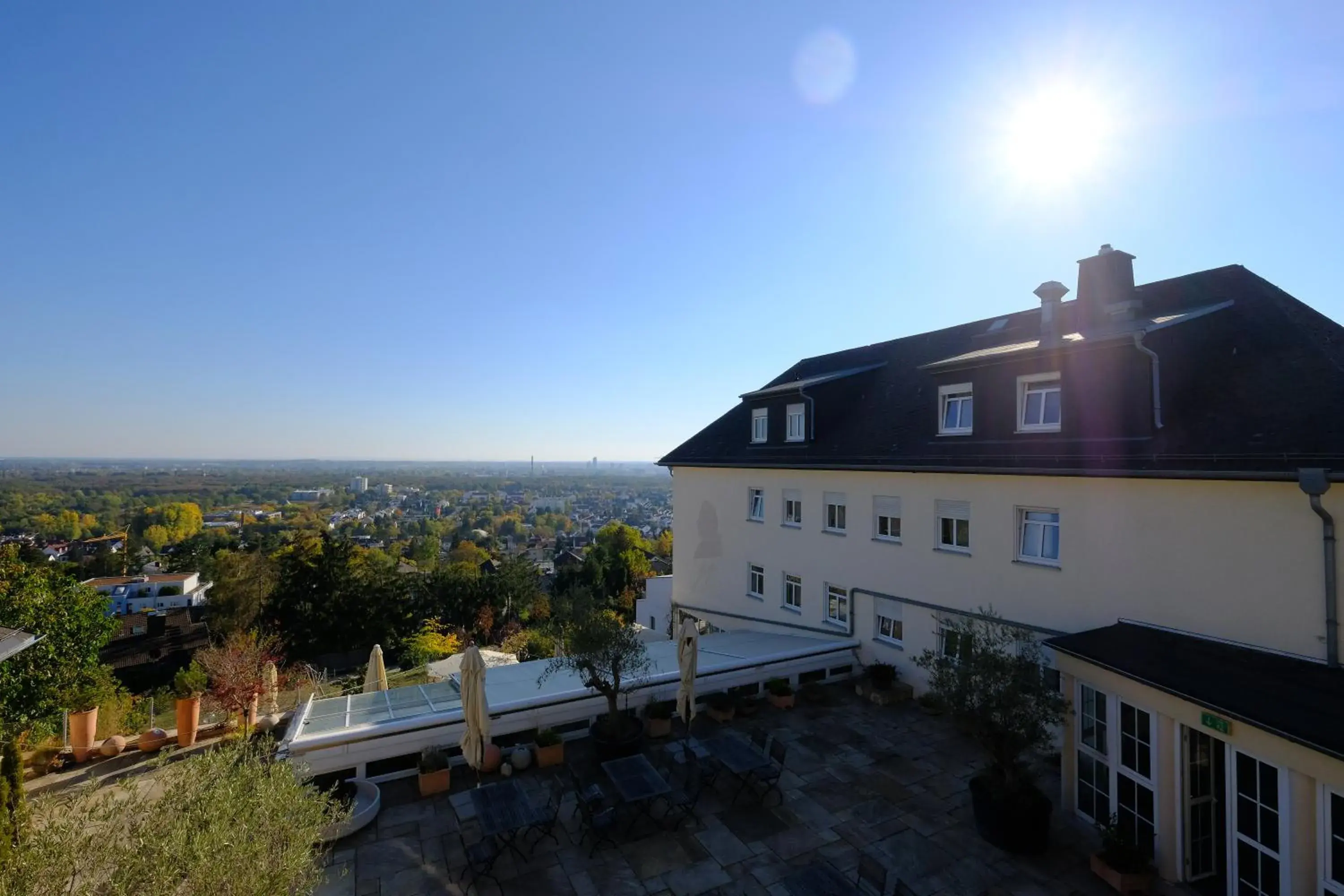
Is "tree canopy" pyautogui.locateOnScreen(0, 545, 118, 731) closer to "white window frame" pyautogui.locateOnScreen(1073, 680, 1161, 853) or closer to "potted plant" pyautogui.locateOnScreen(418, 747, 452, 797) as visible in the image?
"potted plant" pyautogui.locateOnScreen(418, 747, 452, 797)

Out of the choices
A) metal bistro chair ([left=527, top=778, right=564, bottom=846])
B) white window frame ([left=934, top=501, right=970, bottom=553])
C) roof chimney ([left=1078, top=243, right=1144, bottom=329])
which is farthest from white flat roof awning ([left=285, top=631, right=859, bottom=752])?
roof chimney ([left=1078, top=243, right=1144, bottom=329])

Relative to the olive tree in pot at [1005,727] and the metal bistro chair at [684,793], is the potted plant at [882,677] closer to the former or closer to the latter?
the olive tree in pot at [1005,727]

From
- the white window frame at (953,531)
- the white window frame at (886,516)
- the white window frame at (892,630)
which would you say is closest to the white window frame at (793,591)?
the white window frame at (892,630)

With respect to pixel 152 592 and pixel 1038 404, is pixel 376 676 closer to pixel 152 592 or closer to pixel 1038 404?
pixel 1038 404

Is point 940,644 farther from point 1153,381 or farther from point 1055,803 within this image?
point 1153,381

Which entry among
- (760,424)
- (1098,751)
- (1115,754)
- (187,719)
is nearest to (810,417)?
A: (760,424)

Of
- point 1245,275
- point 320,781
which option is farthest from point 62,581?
point 1245,275
